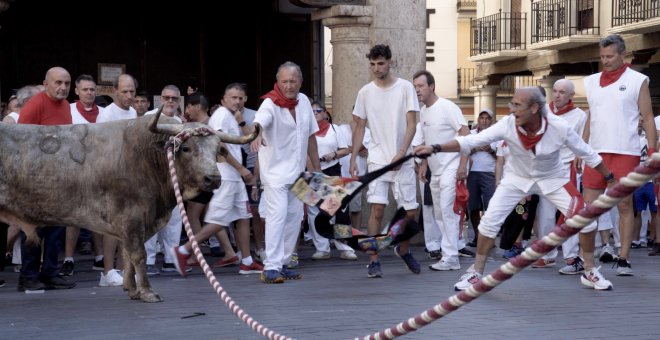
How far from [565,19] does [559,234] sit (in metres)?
34.6

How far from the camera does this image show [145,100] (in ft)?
42.5

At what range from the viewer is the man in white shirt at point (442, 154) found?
12.3m

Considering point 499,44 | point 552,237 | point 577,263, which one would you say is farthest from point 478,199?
Answer: point 499,44

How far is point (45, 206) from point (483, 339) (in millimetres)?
3763

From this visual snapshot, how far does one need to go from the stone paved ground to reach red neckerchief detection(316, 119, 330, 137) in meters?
2.93

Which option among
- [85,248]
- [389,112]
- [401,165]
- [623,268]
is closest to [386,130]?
[389,112]

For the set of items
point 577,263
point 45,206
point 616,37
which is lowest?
point 577,263

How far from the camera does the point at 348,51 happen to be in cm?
1506

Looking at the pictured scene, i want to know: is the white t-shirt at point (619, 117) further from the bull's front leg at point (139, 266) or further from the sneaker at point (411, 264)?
the bull's front leg at point (139, 266)

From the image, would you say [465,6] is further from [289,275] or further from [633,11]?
[289,275]

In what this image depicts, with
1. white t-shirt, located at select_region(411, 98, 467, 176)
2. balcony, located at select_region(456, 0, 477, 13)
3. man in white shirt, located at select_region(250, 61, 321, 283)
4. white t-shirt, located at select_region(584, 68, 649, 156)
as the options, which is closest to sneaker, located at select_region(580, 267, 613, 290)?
white t-shirt, located at select_region(584, 68, 649, 156)

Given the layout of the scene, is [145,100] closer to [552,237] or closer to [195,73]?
[195,73]

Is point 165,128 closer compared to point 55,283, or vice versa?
point 165,128

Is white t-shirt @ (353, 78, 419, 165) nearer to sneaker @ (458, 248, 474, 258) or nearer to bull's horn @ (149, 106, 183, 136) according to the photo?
sneaker @ (458, 248, 474, 258)
